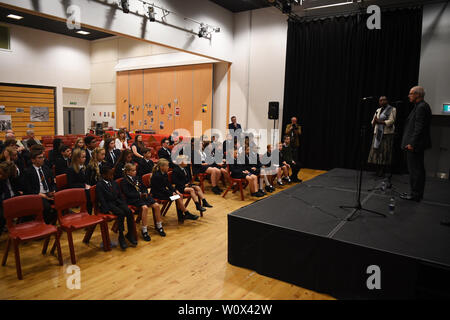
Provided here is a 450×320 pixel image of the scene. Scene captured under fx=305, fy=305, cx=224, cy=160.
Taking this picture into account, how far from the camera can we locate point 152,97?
40.2 ft

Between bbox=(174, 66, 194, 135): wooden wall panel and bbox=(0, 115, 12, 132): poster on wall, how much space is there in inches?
258

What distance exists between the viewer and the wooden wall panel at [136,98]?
12.6 metres

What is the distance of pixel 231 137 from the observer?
873 cm

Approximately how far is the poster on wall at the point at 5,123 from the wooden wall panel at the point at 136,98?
4514mm

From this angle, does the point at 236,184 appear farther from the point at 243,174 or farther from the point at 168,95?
the point at 168,95

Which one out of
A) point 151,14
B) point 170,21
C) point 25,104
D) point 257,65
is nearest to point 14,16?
point 25,104

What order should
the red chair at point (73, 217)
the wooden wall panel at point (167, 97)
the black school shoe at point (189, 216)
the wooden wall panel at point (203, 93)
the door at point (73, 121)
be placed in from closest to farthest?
the red chair at point (73, 217) < the black school shoe at point (189, 216) < the wooden wall panel at point (203, 93) < the wooden wall panel at point (167, 97) < the door at point (73, 121)

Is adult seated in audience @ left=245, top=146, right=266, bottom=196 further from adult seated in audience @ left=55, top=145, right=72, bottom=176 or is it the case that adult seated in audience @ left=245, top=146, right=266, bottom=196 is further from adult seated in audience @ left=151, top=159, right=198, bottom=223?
adult seated in audience @ left=55, top=145, right=72, bottom=176

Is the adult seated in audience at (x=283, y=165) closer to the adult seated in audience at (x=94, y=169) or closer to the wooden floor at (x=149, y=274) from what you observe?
the wooden floor at (x=149, y=274)

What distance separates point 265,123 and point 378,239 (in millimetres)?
7524

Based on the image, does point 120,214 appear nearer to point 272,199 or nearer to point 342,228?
point 272,199

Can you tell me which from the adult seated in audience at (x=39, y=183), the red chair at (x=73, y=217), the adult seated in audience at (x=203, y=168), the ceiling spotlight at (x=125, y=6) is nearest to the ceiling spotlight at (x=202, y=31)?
the ceiling spotlight at (x=125, y=6)

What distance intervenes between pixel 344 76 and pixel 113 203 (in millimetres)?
7128

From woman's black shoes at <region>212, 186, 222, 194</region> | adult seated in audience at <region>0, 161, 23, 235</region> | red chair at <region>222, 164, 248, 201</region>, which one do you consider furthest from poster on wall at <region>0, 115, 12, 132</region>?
red chair at <region>222, 164, 248, 201</region>
